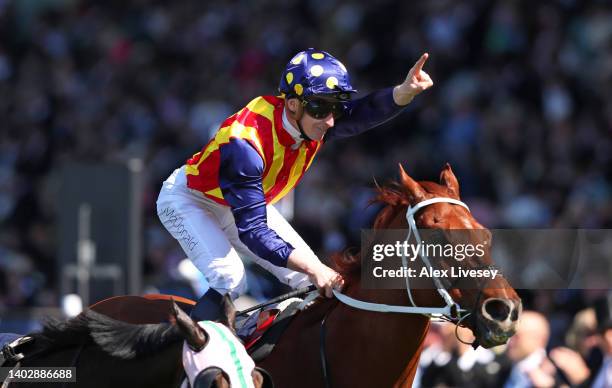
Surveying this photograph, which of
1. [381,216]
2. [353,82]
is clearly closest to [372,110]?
[381,216]

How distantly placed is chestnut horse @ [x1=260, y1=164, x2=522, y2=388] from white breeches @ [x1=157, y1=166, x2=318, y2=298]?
326 millimetres

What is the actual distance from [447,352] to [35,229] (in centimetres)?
809

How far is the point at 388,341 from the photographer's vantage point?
5055 millimetres

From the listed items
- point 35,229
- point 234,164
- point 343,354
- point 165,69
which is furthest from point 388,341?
point 165,69

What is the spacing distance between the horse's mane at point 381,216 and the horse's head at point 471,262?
0.08 ft

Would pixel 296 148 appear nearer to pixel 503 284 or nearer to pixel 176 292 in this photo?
pixel 503 284

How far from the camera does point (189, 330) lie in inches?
169

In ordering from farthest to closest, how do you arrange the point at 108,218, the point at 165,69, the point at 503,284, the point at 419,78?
the point at 165,69
the point at 108,218
the point at 419,78
the point at 503,284

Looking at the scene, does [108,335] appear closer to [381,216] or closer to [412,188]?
[381,216]

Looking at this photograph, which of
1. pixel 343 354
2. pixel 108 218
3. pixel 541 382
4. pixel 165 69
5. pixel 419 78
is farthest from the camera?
pixel 165 69

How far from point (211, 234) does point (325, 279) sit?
2.28 ft

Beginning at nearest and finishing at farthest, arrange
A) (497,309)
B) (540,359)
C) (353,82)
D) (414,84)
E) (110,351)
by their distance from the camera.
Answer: (497,309) → (110,351) → (414,84) → (540,359) → (353,82)

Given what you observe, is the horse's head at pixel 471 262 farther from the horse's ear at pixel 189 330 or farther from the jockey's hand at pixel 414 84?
the horse's ear at pixel 189 330

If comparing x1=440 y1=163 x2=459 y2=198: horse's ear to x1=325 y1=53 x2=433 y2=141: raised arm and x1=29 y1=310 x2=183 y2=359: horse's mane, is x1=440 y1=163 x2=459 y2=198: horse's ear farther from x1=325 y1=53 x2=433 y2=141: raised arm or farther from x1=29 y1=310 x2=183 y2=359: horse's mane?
x1=29 y1=310 x2=183 y2=359: horse's mane
